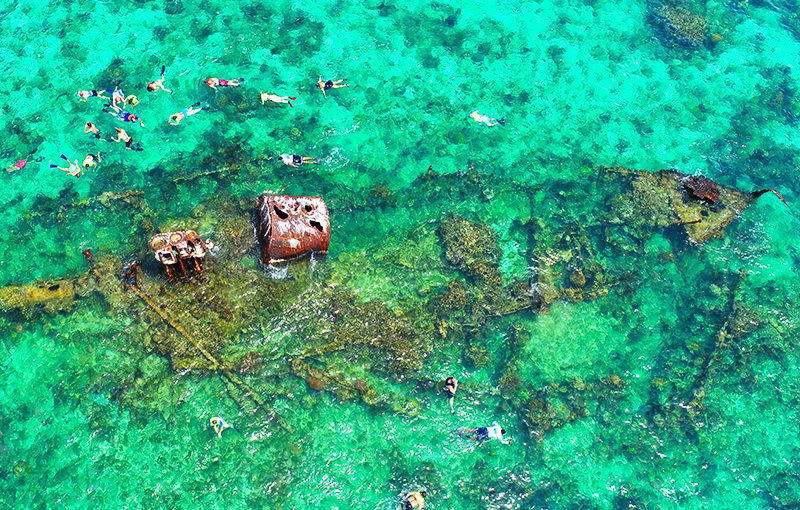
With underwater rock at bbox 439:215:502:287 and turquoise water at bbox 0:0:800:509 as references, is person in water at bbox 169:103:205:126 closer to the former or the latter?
turquoise water at bbox 0:0:800:509

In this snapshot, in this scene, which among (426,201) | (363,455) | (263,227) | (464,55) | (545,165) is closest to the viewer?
(363,455)

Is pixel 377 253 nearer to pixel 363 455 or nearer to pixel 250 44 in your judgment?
pixel 363 455

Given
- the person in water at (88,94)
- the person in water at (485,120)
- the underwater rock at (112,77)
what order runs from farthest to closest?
the person in water at (485,120)
the underwater rock at (112,77)
the person in water at (88,94)

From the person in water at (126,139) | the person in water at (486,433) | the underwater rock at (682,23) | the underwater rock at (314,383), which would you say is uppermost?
the underwater rock at (682,23)

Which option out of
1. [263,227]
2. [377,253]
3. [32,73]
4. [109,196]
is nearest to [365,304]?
[377,253]

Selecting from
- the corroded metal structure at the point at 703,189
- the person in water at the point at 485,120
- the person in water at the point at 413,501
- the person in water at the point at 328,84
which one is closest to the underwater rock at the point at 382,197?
the person in water at the point at 328,84

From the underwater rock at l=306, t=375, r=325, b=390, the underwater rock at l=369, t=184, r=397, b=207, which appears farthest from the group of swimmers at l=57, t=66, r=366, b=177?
the underwater rock at l=306, t=375, r=325, b=390

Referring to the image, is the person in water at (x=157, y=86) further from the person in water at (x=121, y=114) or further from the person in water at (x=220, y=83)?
the person in water at (x=220, y=83)
